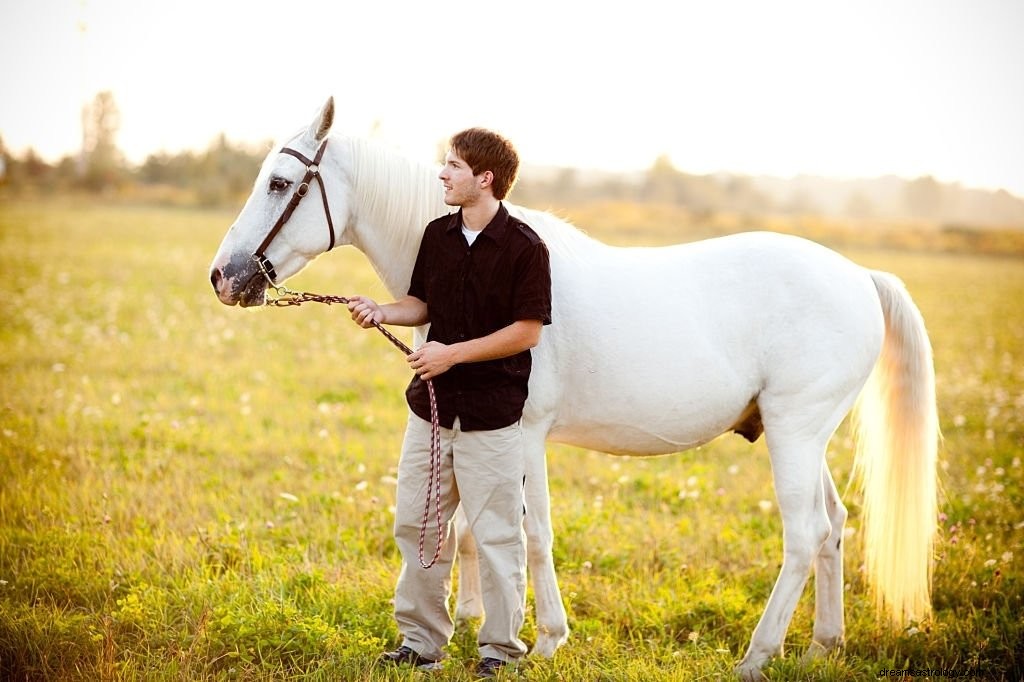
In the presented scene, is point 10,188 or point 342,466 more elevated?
point 10,188

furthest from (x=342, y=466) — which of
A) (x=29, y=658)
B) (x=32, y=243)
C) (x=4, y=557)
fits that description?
(x=32, y=243)

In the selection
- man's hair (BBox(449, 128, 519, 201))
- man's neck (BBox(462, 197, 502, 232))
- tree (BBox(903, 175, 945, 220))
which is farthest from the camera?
tree (BBox(903, 175, 945, 220))

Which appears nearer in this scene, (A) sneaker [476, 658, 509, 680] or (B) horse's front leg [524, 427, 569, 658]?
(A) sneaker [476, 658, 509, 680]

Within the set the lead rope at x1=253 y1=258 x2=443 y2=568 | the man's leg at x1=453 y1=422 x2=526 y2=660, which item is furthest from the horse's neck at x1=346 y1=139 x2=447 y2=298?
A: the man's leg at x1=453 y1=422 x2=526 y2=660

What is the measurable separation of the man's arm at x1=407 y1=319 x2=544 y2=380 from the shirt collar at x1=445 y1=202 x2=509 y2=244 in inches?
14.4

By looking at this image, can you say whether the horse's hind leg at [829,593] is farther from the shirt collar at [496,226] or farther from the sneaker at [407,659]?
the shirt collar at [496,226]

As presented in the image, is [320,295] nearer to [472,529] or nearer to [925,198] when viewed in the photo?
[472,529]

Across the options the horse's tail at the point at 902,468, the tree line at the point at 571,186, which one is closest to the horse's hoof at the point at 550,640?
the horse's tail at the point at 902,468

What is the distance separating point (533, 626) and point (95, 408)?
16.7 feet

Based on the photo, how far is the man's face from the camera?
123 inches

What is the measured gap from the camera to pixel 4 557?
13.9 ft

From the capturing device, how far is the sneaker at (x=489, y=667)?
11.3 ft

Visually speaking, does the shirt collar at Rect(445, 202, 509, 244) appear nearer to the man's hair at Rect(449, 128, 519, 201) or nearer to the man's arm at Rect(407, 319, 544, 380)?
the man's hair at Rect(449, 128, 519, 201)

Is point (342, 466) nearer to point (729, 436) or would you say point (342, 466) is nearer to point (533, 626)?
point (533, 626)
